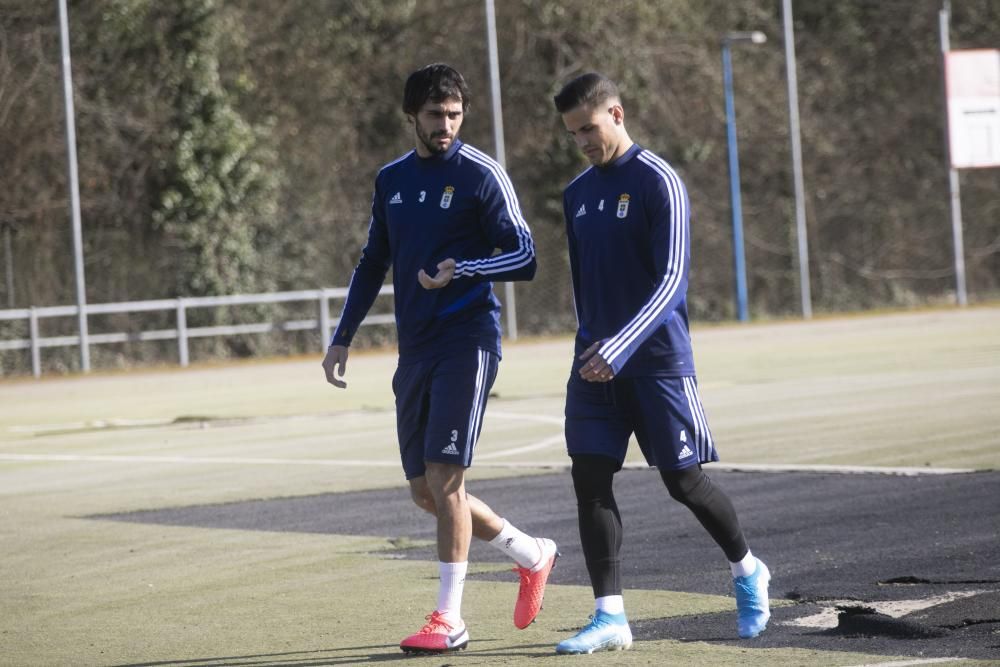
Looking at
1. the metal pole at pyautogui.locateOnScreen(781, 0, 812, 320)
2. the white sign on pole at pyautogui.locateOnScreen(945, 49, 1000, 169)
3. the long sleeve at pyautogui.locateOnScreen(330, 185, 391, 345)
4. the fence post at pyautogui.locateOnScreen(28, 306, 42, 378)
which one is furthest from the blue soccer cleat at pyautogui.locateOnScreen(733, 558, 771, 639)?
the metal pole at pyautogui.locateOnScreen(781, 0, 812, 320)

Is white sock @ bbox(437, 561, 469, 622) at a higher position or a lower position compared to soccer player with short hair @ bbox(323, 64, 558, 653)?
lower

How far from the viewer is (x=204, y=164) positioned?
3272 centimetres

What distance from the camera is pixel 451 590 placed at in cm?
683

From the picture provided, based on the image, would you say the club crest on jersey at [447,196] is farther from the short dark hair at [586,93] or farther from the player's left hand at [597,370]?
the player's left hand at [597,370]

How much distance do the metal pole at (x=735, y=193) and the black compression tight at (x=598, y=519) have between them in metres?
30.8

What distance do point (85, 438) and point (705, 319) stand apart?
72.9ft

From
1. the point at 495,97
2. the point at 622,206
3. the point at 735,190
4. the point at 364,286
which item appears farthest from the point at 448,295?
the point at 735,190

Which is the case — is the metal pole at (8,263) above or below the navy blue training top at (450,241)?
above

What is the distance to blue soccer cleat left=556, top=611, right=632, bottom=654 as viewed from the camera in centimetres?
647

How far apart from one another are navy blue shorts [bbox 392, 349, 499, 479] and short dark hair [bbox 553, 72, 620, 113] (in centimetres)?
103

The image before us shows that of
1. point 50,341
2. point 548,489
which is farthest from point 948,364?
point 50,341

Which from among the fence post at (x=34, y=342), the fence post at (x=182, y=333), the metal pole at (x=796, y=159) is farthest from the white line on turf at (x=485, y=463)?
the metal pole at (x=796, y=159)

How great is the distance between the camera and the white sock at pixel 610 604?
6.59 m

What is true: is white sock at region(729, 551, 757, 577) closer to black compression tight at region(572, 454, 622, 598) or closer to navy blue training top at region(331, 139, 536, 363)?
black compression tight at region(572, 454, 622, 598)
